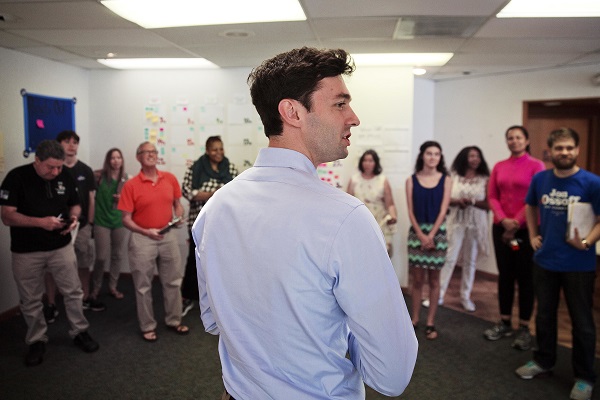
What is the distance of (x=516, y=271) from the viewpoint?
4059mm

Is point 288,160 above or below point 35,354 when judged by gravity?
above

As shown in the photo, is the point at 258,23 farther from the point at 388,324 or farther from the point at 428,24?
the point at 388,324

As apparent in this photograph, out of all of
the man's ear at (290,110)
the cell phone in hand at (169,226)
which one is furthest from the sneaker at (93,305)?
the man's ear at (290,110)

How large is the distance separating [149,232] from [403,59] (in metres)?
3.03

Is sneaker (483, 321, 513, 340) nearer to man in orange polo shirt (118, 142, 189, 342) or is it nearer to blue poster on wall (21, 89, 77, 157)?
man in orange polo shirt (118, 142, 189, 342)

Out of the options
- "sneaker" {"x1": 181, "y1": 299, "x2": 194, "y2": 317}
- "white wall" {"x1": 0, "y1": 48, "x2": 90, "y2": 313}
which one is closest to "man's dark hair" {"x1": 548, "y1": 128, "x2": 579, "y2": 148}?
"sneaker" {"x1": 181, "y1": 299, "x2": 194, "y2": 317}

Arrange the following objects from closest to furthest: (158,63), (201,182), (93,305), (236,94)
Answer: (201,182), (93,305), (158,63), (236,94)

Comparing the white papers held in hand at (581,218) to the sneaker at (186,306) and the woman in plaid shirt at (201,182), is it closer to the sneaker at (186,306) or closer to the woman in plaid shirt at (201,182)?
the woman in plaid shirt at (201,182)

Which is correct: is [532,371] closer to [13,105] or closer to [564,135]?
[564,135]

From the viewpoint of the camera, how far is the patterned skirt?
4.09 metres

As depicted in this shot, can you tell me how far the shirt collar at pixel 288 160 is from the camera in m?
1.07

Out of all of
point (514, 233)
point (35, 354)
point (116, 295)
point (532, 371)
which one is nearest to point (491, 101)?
point (514, 233)

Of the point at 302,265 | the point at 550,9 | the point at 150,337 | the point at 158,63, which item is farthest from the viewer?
the point at 158,63

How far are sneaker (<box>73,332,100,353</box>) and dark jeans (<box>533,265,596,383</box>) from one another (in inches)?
127
